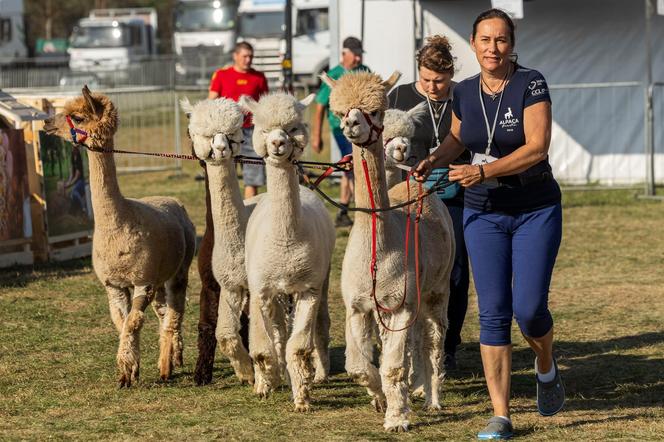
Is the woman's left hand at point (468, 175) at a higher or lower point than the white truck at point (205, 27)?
lower

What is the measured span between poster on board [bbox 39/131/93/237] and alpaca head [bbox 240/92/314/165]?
578 centimetres

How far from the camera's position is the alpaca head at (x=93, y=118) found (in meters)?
6.62

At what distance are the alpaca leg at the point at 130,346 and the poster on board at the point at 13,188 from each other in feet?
15.2

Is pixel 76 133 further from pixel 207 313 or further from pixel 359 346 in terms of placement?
pixel 359 346

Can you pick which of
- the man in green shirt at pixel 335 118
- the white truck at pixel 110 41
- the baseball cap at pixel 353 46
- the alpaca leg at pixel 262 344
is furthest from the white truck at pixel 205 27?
the alpaca leg at pixel 262 344

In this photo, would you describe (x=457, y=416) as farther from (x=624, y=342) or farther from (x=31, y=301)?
(x=31, y=301)

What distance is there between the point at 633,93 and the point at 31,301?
9670mm

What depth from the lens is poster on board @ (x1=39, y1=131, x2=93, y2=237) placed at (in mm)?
11211

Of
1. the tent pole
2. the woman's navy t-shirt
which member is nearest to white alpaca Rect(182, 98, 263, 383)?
the woman's navy t-shirt

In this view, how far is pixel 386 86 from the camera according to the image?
543cm

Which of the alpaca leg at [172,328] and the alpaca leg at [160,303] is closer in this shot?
the alpaca leg at [172,328]

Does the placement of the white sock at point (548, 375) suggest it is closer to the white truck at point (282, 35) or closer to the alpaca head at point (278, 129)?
the alpaca head at point (278, 129)

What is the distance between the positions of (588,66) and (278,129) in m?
11.3

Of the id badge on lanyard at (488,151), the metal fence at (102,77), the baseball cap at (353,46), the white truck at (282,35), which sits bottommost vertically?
the id badge on lanyard at (488,151)
